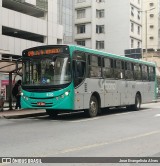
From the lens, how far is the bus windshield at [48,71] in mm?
15180

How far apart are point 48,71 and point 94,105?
313 cm

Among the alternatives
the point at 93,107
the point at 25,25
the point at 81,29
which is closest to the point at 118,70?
the point at 93,107

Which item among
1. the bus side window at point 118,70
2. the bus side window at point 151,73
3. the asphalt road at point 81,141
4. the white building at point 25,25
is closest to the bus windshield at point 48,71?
the asphalt road at point 81,141

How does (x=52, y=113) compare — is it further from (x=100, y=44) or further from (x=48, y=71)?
(x=100, y=44)

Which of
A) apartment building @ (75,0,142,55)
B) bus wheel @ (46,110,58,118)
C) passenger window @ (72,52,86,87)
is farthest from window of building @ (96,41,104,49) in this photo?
passenger window @ (72,52,86,87)

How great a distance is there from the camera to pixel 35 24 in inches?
1662

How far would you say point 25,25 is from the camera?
132ft

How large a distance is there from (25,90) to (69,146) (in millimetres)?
7504

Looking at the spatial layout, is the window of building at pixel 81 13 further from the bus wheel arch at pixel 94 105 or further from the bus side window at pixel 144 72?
the bus wheel arch at pixel 94 105

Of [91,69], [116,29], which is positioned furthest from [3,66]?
[116,29]

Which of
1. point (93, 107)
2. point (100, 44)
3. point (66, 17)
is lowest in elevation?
point (93, 107)

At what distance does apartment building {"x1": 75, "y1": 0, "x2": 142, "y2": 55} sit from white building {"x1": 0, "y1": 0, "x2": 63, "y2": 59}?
21333 mm

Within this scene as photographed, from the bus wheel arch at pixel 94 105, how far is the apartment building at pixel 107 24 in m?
50.1

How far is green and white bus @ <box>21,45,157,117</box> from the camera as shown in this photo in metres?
15.2
